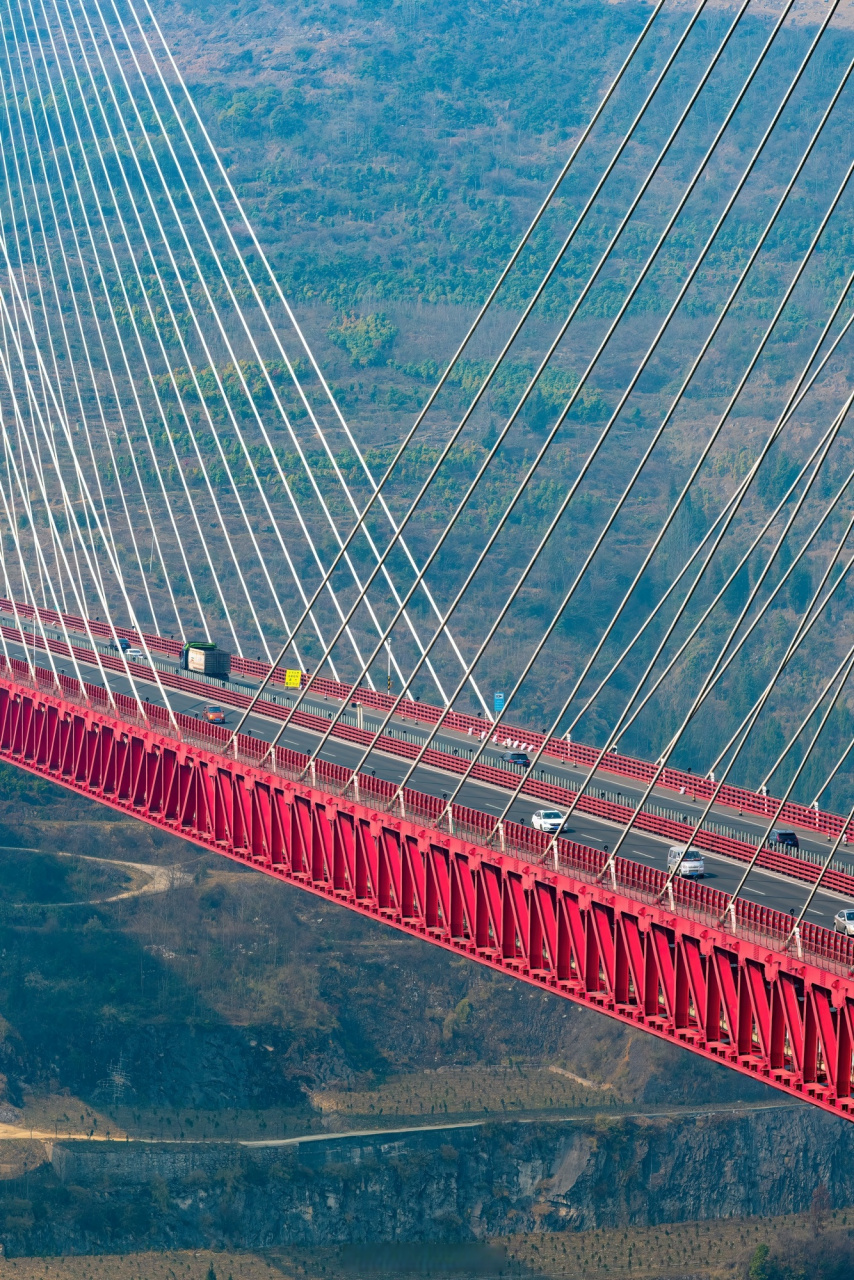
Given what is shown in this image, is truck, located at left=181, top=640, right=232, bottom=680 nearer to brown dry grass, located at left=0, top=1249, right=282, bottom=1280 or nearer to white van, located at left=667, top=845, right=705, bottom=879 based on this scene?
brown dry grass, located at left=0, top=1249, right=282, bottom=1280

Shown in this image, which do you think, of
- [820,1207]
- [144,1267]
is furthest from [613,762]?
[820,1207]

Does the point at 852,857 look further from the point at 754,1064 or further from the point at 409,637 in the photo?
the point at 409,637

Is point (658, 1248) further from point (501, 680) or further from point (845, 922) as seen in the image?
point (501, 680)

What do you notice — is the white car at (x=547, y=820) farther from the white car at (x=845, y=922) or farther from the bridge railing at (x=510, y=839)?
the white car at (x=845, y=922)

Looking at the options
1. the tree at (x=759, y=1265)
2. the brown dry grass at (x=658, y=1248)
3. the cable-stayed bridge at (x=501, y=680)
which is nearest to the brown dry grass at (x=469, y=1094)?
the brown dry grass at (x=658, y=1248)

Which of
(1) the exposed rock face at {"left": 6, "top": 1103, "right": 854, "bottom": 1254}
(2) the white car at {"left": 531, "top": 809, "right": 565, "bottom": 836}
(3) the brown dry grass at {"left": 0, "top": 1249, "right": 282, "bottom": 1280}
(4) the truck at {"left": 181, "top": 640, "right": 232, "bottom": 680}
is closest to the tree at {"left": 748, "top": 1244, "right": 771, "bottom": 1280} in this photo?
(1) the exposed rock face at {"left": 6, "top": 1103, "right": 854, "bottom": 1254}

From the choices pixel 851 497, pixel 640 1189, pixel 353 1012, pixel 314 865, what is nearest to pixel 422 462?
pixel 851 497
